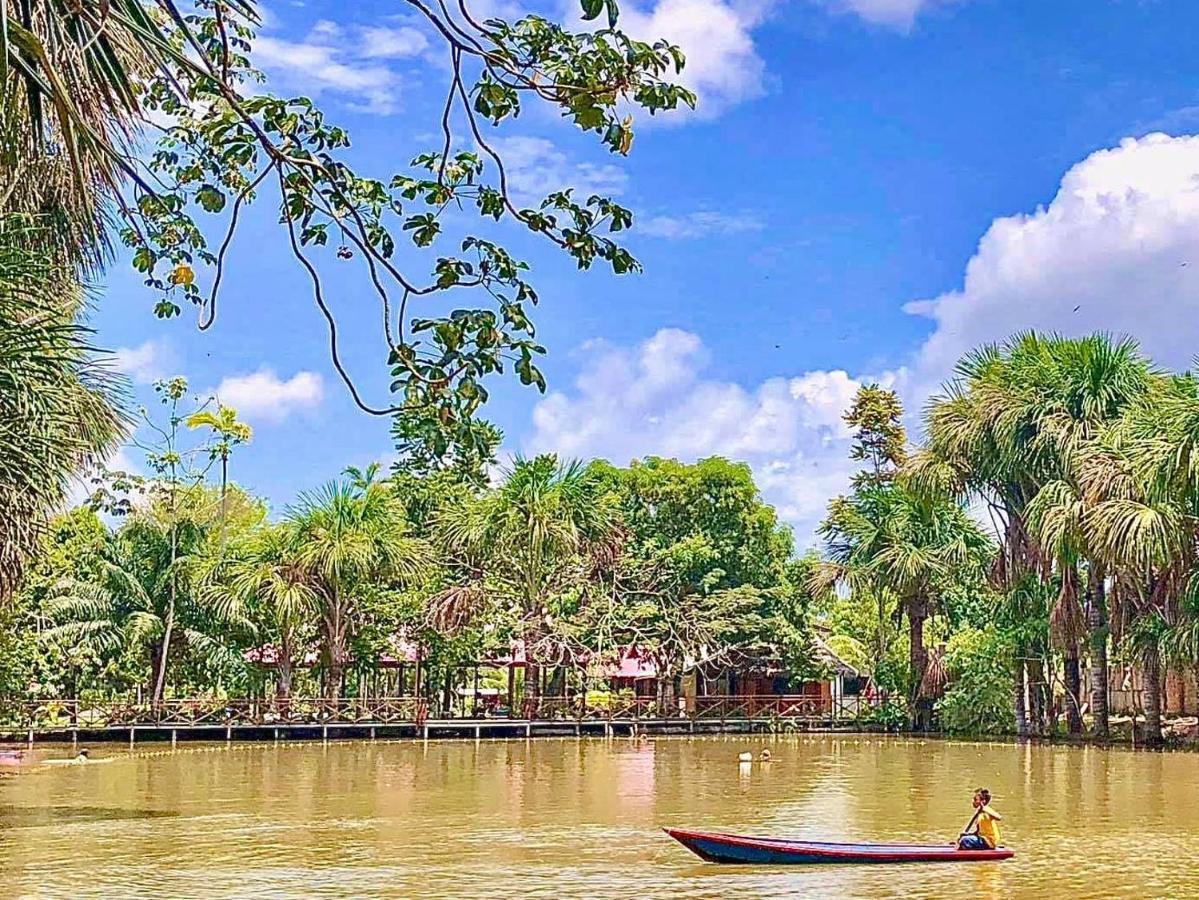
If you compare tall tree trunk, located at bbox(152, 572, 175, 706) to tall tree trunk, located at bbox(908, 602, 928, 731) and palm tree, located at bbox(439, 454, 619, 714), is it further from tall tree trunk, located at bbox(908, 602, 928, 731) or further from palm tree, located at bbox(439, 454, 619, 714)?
tall tree trunk, located at bbox(908, 602, 928, 731)

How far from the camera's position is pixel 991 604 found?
3372 cm

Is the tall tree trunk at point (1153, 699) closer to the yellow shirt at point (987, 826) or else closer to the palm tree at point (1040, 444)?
the palm tree at point (1040, 444)

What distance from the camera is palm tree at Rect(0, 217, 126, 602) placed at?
31.0 feet

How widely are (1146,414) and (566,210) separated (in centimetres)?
2523

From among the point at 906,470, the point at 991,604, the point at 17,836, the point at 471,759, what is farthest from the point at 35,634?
the point at 991,604

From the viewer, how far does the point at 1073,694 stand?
29.7 metres

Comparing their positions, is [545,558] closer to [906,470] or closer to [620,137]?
[906,470]

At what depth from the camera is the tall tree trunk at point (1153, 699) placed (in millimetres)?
26922

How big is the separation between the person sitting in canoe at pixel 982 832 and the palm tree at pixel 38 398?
8294mm

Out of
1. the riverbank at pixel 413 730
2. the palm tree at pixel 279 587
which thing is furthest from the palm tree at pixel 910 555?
the palm tree at pixel 279 587

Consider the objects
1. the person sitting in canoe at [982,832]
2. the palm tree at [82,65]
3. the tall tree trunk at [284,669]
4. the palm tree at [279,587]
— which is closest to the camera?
the palm tree at [82,65]

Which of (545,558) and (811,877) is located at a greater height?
(545,558)

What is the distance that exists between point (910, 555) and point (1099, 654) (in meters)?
6.14

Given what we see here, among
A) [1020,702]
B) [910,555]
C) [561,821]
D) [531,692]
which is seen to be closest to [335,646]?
[531,692]
